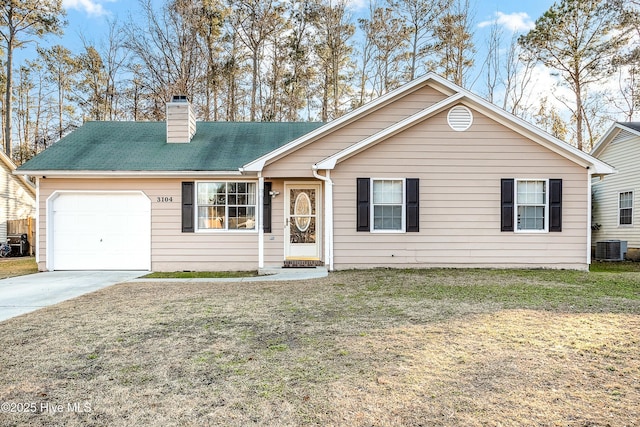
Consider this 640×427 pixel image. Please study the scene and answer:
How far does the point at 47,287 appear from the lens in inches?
298

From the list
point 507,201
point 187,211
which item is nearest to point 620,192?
point 507,201

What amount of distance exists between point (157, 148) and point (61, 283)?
444 centimetres

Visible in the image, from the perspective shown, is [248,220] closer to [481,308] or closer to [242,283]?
[242,283]

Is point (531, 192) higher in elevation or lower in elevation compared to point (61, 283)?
higher

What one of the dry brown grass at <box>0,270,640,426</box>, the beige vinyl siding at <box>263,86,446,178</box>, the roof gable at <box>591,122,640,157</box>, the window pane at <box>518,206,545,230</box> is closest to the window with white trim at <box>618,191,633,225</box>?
the roof gable at <box>591,122,640,157</box>

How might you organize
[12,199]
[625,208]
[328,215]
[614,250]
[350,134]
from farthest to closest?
1. [12,199]
2. [625,208]
3. [614,250]
4. [350,134]
5. [328,215]

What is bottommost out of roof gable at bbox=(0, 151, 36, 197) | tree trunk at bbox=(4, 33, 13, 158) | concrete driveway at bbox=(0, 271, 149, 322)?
concrete driveway at bbox=(0, 271, 149, 322)

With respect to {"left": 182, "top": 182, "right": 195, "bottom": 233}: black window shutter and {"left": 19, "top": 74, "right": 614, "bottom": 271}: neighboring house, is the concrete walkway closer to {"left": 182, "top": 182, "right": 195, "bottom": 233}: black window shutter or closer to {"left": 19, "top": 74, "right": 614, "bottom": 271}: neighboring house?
{"left": 19, "top": 74, "right": 614, "bottom": 271}: neighboring house

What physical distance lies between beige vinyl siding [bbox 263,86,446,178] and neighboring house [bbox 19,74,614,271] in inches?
1.0

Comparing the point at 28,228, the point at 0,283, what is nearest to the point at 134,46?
the point at 28,228

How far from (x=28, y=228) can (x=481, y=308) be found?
1820 centimetres

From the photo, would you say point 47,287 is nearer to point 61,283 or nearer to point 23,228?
point 61,283

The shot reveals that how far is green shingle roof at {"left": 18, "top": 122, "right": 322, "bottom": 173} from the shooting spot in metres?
9.87

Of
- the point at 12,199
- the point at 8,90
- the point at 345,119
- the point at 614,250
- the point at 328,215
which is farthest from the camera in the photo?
the point at 8,90
